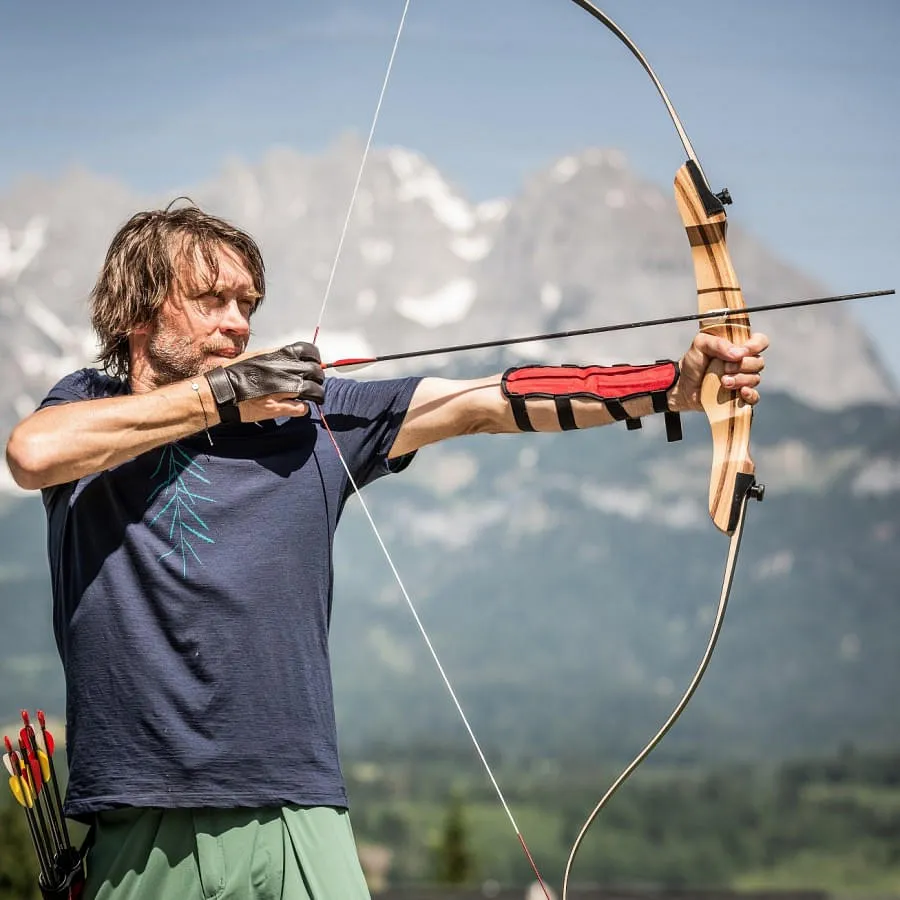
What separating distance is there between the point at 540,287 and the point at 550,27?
5.10 feet

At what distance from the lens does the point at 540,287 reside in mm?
7566

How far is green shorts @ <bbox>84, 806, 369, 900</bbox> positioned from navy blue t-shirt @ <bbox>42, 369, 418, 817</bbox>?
0.03 meters

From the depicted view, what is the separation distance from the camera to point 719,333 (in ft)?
4.95

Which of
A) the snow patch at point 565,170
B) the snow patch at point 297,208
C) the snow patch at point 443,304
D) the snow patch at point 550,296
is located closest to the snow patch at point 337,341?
the snow patch at point 443,304

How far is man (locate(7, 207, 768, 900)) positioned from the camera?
1.35 metres

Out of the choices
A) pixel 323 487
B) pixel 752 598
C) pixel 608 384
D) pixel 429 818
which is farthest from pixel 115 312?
pixel 752 598

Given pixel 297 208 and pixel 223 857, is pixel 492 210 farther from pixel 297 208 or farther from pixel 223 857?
pixel 223 857

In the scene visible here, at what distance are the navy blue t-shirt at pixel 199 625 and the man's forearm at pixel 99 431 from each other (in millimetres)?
71

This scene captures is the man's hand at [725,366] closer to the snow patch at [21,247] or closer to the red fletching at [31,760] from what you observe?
the red fletching at [31,760]

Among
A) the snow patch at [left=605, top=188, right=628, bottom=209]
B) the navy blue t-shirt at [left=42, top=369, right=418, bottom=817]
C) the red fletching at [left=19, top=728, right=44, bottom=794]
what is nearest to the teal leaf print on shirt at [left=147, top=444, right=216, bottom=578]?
the navy blue t-shirt at [left=42, top=369, right=418, bottom=817]

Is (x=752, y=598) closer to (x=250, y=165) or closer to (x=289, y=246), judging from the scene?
(x=289, y=246)

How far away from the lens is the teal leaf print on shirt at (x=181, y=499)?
Result: 1412 millimetres

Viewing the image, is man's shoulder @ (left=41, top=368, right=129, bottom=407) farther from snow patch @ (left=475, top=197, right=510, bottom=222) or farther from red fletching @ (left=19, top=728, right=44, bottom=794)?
snow patch @ (left=475, top=197, right=510, bottom=222)

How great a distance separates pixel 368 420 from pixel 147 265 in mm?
331
